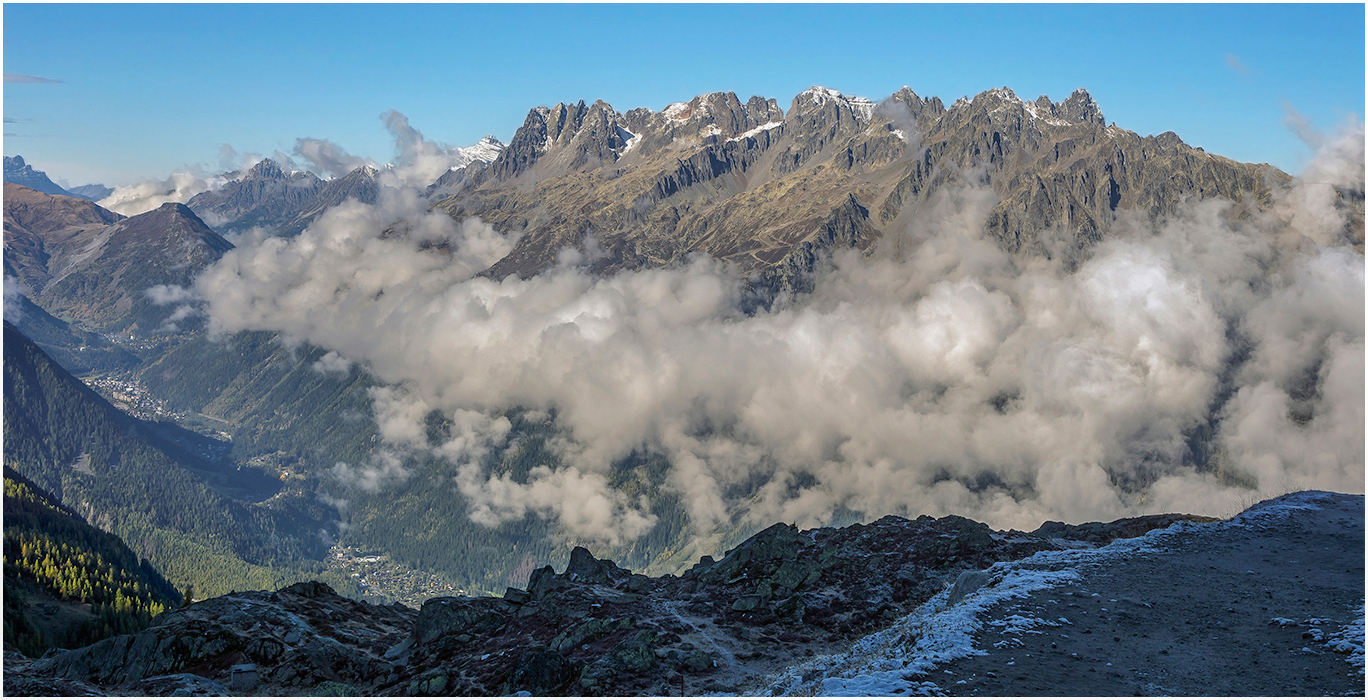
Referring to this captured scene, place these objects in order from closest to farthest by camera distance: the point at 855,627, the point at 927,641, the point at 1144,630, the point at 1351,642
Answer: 1. the point at 1351,642
2. the point at 927,641
3. the point at 1144,630
4. the point at 855,627

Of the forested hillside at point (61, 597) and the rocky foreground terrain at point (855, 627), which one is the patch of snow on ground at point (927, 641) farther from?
the forested hillside at point (61, 597)

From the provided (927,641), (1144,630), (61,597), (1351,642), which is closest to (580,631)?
(927,641)

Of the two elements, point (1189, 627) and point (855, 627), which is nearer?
point (1189, 627)

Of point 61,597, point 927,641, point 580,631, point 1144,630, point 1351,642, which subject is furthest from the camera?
point 61,597

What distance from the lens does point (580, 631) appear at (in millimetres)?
52219

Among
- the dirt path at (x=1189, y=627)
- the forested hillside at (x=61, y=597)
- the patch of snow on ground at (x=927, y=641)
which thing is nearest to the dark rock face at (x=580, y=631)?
the patch of snow on ground at (x=927, y=641)

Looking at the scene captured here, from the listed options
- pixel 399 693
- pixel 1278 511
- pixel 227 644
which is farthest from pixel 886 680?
pixel 227 644

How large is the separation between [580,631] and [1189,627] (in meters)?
35.8

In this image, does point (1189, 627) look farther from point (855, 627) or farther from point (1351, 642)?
point (855, 627)

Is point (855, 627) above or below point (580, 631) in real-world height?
below

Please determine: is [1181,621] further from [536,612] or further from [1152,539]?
[536,612]

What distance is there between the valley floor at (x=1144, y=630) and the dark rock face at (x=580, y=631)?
24.9 ft

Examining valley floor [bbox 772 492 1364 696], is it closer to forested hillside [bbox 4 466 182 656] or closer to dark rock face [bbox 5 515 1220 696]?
dark rock face [bbox 5 515 1220 696]

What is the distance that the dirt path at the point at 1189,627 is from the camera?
106 ft
